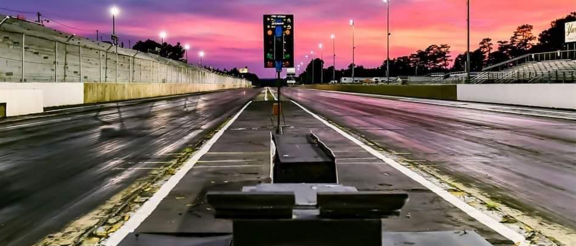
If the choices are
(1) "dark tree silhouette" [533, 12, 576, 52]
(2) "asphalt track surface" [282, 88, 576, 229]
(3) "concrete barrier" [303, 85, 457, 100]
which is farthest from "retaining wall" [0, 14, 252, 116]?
(1) "dark tree silhouette" [533, 12, 576, 52]

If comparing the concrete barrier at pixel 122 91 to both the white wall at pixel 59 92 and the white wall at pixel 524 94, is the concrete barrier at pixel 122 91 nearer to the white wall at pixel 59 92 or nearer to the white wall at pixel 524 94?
the white wall at pixel 59 92

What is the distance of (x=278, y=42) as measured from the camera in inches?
423

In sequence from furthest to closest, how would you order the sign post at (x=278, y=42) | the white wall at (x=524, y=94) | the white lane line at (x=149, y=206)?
the white wall at (x=524, y=94) < the sign post at (x=278, y=42) < the white lane line at (x=149, y=206)

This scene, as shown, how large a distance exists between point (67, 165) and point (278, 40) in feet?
15.6

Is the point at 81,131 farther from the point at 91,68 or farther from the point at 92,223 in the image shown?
the point at 91,68

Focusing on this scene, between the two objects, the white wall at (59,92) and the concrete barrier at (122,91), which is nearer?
the white wall at (59,92)

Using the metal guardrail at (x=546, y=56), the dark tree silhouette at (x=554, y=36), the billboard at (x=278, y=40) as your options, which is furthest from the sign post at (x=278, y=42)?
the dark tree silhouette at (x=554, y=36)

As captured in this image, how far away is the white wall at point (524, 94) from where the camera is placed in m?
26.0

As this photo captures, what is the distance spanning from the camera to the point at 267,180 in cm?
750

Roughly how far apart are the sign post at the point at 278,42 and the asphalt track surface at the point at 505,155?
9.85 feet

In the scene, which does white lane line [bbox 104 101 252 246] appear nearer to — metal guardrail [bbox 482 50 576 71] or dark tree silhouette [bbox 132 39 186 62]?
metal guardrail [bbox 482 50 576 71]

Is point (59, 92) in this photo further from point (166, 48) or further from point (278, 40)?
point (166, 48)

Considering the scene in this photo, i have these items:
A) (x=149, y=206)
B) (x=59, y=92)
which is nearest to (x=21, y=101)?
(x=59, y=92)

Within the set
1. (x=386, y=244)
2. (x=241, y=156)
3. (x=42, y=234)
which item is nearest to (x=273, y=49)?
(x=241, y=156)
